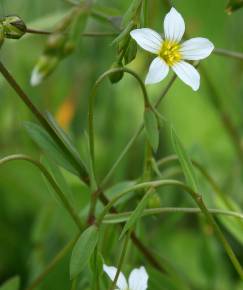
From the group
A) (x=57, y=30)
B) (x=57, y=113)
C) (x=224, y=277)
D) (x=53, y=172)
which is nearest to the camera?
(x=57, y=30)

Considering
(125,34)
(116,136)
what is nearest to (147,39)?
(125,34)

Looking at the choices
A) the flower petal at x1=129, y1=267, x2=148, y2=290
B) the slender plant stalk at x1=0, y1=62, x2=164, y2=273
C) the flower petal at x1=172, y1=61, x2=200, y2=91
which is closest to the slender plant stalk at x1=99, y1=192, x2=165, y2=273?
the slender plant stalk at x1=0, y1=62, x2=164, y2=273

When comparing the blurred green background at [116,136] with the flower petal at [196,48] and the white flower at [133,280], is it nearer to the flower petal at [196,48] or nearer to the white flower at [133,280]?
the white flower at [133,280]

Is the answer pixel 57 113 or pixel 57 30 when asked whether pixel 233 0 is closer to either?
pixel 57 30

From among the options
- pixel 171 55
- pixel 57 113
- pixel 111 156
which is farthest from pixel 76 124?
pixel 171 55

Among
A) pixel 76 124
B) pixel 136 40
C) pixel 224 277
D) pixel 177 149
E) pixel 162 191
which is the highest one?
pixel 136 40

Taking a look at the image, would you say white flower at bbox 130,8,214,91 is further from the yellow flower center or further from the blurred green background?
the blurred green background
